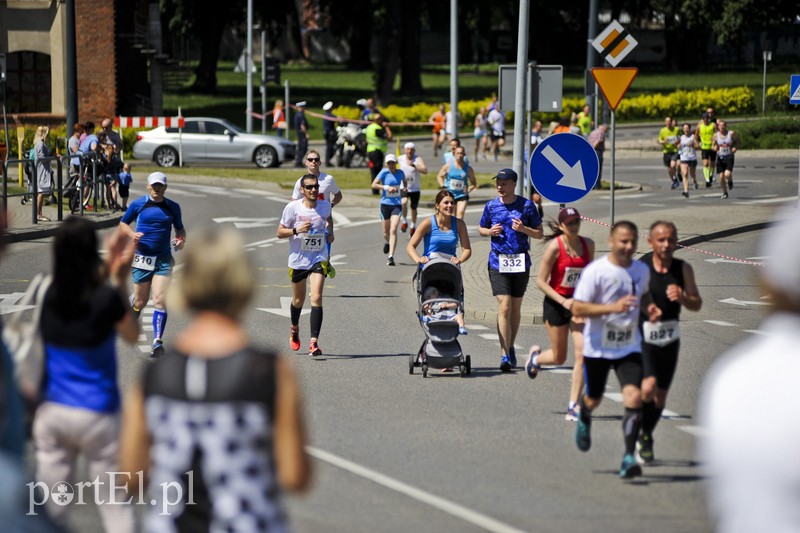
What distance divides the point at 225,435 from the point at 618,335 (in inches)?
190

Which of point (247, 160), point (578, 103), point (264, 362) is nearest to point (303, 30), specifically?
point (578, 103)

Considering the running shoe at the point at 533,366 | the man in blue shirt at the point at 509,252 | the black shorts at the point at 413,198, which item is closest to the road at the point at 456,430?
the running shoe at the point at 533,366

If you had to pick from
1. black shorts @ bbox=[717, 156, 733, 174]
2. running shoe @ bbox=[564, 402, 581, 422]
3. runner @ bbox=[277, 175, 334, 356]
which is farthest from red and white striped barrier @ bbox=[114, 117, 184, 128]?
running shoe @ bbox=[564, 402, 581, 422]

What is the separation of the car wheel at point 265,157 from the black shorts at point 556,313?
30595 millimetres

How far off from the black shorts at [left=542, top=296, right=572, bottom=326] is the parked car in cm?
3058

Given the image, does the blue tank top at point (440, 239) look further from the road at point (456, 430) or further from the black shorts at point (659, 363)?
the black shorts at point (659, 363)

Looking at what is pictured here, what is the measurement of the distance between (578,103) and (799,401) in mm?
54862

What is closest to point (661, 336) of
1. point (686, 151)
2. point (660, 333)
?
point (660, 333)

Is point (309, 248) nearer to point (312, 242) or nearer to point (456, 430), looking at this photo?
point (312, 242)

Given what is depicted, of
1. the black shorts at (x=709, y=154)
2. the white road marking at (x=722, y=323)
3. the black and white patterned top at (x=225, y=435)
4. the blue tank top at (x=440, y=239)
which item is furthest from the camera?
the black shorts at (x=709, y=154)

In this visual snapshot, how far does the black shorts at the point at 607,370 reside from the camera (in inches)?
342

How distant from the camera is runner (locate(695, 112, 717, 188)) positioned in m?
34.2

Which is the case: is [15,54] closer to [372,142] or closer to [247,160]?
[247,160]

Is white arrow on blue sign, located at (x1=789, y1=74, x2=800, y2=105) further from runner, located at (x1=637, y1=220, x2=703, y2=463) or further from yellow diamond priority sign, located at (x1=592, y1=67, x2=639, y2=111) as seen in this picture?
runner, located at (x1=637, y1=220, x2=703, y2=463)
